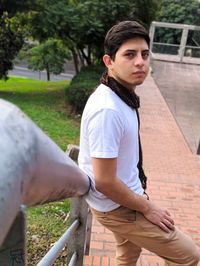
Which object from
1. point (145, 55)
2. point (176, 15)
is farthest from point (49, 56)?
point (145, 55)

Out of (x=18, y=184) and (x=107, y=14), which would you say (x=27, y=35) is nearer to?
(x=107, y=14)

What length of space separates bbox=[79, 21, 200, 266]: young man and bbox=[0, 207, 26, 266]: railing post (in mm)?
919

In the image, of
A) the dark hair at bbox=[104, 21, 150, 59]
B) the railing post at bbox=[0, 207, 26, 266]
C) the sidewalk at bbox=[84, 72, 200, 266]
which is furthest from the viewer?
the sidewalk at bbox=[84, 72, 200, 266]

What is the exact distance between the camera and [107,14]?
11734 millimetres

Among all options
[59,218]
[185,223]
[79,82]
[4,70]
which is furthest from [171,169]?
[4,70]

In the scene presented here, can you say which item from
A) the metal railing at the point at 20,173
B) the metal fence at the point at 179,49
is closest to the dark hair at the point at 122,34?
the metal railing at the point at 20,173

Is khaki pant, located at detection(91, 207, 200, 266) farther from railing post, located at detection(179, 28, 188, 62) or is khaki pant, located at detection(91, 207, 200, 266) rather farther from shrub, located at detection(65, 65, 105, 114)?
railing post, located at detection(179, 28, 188, 62)

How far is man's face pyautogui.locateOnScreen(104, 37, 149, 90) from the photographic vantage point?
179 cm

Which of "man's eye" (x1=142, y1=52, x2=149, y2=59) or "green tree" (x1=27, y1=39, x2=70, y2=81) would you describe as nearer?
"man's eye" (x1=142, y1=52, x2=149, y2=59)

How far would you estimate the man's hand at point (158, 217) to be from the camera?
6.01 feet

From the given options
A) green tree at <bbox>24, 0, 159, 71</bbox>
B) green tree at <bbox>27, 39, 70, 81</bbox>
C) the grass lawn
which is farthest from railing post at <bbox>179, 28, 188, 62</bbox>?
the grass lawn

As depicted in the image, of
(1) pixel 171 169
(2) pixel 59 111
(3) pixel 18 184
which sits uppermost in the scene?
(3) pixel 18 184

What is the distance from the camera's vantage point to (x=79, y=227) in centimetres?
187

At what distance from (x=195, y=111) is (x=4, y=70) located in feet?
18.8
